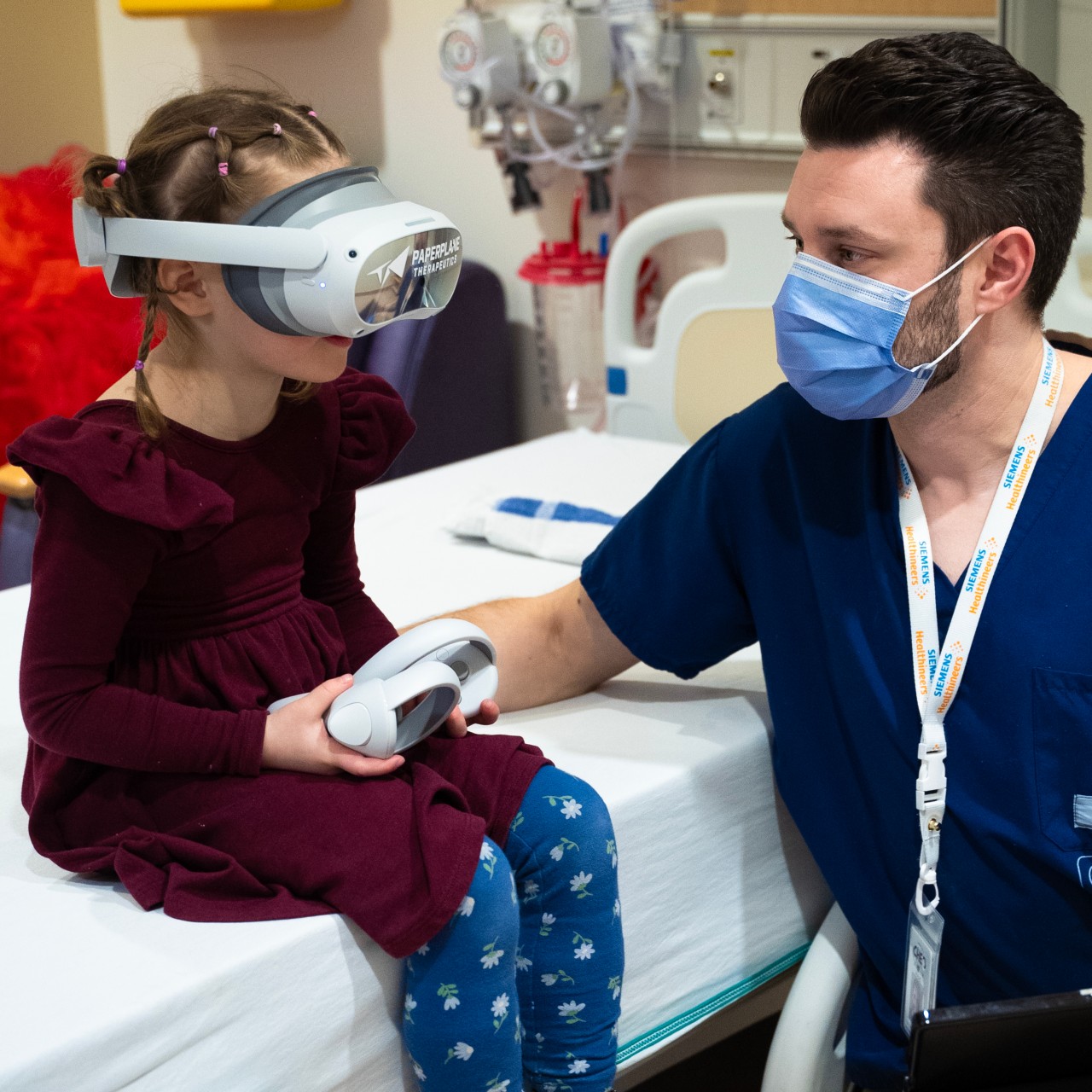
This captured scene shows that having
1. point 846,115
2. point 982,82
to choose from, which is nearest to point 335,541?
point 846,115

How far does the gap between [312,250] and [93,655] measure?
1.20 feet

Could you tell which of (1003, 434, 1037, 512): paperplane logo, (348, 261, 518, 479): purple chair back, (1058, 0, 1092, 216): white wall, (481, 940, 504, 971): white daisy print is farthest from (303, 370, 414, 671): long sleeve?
(348, 261, 518, 479): purple chair back

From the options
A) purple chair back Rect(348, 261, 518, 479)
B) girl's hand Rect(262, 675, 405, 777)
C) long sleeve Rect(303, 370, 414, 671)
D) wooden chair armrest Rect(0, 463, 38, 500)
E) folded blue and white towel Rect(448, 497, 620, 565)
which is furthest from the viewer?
purple chair back Rect(348, 261, 518, 479)

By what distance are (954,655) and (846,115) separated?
1.64 feet

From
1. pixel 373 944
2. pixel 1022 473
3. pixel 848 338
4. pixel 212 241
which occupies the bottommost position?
pixel 373 944

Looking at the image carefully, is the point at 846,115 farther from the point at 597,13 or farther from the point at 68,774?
the point at 597,13

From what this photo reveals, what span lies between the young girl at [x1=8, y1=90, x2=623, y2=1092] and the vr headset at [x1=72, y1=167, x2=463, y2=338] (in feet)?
0.09

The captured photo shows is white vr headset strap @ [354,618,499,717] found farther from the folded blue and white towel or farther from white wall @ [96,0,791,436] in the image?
white wall @ [96,0,791,436]

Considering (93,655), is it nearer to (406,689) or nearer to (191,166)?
(406,689)

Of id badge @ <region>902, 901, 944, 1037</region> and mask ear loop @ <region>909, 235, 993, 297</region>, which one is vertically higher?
mask ear loop @ <region>909, 235, 993, 297</region>

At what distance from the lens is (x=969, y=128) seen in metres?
1.26

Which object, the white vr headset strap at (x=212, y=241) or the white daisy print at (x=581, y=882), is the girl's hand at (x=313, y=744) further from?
the white vr headset strap at (x=212, y=241)

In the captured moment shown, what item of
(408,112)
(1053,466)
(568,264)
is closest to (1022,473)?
(1053,466)

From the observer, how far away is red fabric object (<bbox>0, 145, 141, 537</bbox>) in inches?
115
